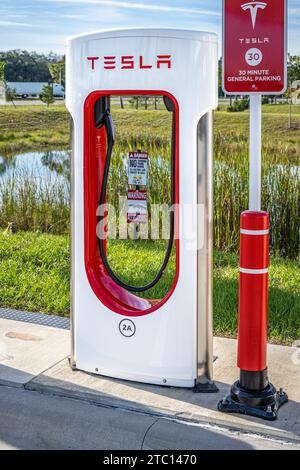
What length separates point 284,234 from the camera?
316 inches

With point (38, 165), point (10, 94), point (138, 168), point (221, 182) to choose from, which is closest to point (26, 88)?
point (10, 94)

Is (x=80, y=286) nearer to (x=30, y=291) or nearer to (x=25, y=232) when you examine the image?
(x=30, y=291)

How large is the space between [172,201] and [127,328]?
0.77 metres

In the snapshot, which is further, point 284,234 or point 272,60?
point 284,234

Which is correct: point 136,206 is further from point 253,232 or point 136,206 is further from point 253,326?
point 253,326

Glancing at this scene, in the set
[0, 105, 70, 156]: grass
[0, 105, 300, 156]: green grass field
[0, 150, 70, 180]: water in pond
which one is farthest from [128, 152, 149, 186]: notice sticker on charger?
[0, 105, 70, 156]: grass

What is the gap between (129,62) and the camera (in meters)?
3.96

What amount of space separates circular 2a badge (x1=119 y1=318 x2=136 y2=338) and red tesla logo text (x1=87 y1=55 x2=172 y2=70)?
1393 millimetres

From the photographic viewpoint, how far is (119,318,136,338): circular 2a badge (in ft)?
13.9

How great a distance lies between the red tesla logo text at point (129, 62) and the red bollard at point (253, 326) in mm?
895

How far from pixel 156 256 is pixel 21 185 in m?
3.03

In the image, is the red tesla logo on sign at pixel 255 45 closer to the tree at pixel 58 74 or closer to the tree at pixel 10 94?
the tree at pixel 58 74

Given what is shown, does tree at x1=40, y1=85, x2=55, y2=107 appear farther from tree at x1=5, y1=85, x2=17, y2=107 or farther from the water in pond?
the water in pond
